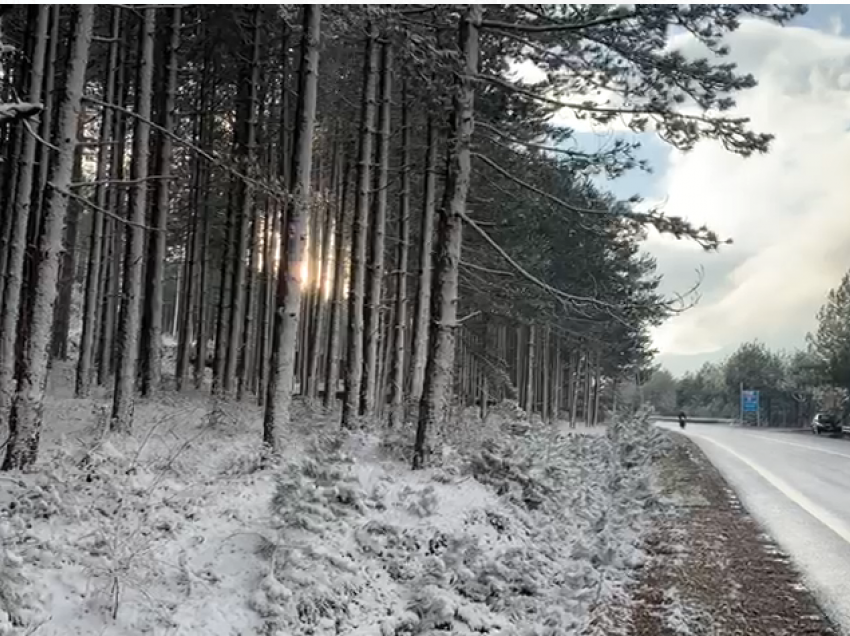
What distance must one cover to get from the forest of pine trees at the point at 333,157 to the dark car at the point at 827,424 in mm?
23071

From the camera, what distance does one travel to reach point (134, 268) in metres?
10.2

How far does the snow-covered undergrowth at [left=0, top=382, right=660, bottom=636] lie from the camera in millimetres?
4289

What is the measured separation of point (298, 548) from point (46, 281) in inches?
152

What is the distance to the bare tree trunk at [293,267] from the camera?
854 cm

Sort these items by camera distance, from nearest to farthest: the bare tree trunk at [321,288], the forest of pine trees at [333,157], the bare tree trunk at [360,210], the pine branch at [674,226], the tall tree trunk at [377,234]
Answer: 1. the forest of pine trees at [333,157]
2. the pine branch at [674,226]
3. the bare tree trunk at [360,210]
4. the tall tree trunk at [377,234]
5. the bare tree trunk at [321,288]

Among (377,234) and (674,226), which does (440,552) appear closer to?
(674,226)

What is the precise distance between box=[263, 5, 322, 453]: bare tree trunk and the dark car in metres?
34.5

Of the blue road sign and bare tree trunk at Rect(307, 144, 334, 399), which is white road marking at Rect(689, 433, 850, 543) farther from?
the blue road sign

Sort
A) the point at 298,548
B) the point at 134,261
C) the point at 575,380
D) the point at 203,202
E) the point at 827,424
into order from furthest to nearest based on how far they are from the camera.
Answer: the point at 575,380 → the point at 827,424 → the point at 203,202 → the point at 134,261 → the point at 298,548

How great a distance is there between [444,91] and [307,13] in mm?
2147

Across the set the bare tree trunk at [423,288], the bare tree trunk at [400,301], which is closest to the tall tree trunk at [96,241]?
the bare tree trunk at [400,301]

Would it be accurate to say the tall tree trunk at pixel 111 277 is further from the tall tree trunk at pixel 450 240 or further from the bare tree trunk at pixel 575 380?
the bare tree trunk at pixel 575 380

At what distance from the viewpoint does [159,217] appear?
12.4m

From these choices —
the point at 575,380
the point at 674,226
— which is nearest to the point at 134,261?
the point at 674,226
